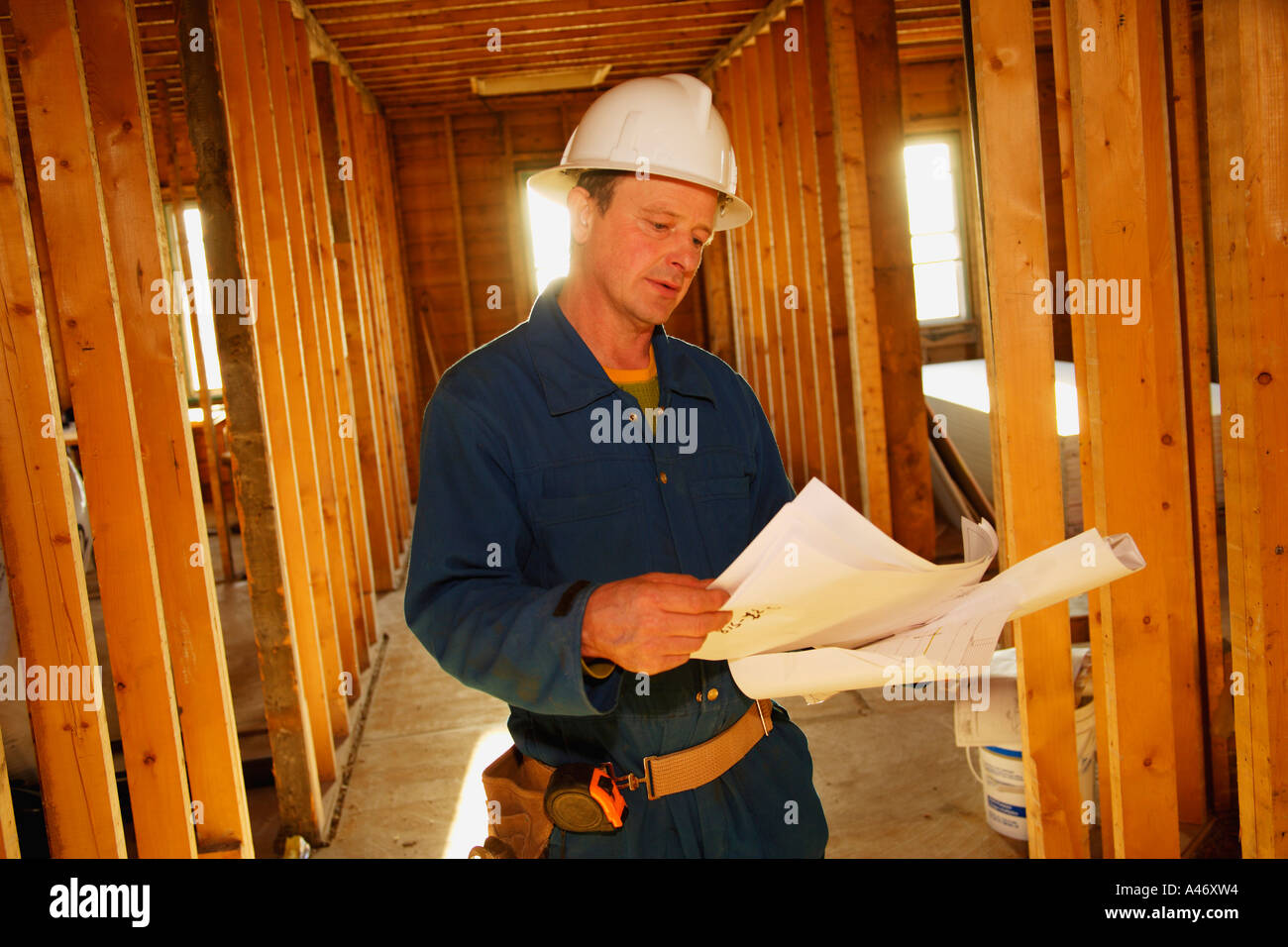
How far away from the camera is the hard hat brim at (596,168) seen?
1611 millimetres

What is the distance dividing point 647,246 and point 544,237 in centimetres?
818

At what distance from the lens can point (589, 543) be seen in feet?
4.80

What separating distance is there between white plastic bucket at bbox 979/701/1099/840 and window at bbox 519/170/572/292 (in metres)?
7.21

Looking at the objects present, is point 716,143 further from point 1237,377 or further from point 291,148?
point 291,148

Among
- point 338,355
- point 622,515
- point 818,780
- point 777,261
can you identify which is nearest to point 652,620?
point 622,515

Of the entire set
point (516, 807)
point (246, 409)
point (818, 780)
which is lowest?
point (818, 780)

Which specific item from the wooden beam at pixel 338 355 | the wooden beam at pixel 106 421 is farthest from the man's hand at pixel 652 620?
the wooden beam at pixel 338 355

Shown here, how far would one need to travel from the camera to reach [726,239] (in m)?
8.23

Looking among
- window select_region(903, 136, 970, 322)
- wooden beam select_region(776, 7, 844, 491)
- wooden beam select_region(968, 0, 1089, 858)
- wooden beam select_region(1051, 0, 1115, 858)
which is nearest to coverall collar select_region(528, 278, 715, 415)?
wooden beam select_region(968, 0, 1089, 858)

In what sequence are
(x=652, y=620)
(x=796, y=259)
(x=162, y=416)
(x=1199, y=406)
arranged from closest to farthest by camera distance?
(x=652, y=620) → (x=162, y=416) → (x=1199, y=406) → (x=796, y=259)

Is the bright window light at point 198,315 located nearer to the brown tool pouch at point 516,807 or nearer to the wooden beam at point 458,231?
the wooden beam at point 458,231

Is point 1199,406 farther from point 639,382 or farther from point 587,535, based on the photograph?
point 587,535

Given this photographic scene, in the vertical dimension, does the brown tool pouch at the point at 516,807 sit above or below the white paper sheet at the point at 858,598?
below

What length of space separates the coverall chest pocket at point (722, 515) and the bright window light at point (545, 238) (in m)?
8.06
